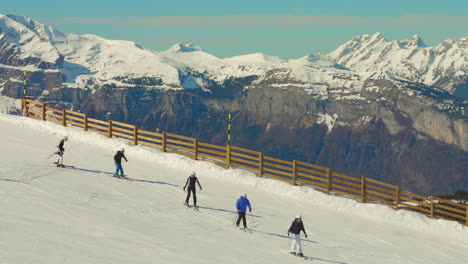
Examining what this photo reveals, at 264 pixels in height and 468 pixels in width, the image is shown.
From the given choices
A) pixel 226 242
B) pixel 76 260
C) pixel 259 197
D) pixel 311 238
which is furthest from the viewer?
pixel 259 197

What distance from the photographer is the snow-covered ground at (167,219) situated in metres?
21.2

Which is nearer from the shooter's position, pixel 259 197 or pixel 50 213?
pixel 50 213

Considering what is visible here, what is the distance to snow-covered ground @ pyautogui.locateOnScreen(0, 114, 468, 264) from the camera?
833 inches

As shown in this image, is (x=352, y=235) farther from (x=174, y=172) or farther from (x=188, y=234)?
(x=174, y=172)

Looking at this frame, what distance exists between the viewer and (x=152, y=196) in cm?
3061

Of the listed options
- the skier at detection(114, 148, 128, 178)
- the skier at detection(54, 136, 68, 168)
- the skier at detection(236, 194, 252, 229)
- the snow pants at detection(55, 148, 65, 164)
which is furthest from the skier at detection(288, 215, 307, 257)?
the snow pants at detection(55, 148, 65, 164)

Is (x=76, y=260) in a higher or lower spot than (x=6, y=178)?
lower

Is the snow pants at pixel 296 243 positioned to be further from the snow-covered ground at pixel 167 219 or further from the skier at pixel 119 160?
the skier at pixel 119 160

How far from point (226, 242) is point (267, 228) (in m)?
4.02

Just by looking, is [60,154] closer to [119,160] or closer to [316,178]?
[119,160]

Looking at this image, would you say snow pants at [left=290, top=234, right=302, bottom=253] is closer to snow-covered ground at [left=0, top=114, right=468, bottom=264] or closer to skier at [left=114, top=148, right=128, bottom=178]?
snow-covered ground at [left=0, top=114, right=468, bottom=264]

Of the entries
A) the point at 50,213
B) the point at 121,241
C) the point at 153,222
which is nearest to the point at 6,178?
the point at 50,213

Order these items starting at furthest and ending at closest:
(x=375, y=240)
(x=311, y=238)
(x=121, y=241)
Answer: (x=375, y=240) → (x=311, y=238) → (x=121, y=241)

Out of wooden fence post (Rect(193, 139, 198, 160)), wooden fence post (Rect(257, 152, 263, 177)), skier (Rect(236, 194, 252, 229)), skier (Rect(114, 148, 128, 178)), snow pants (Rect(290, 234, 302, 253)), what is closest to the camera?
snow pants (Rect(290, 234, 302, 253))
